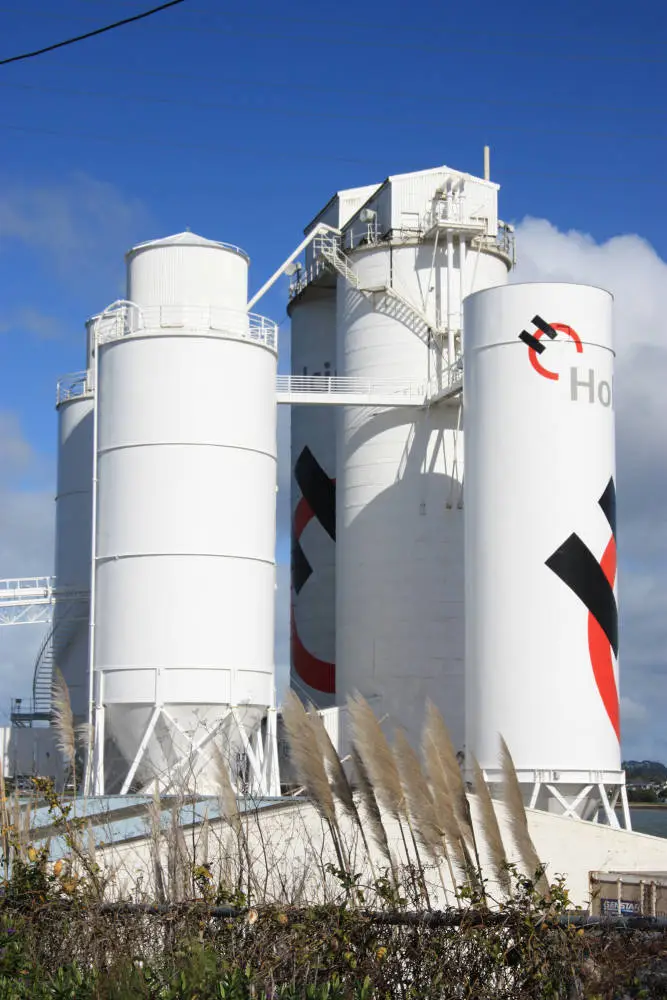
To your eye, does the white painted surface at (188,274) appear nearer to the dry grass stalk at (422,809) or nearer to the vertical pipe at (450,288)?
the vertical pipe at (450,288)

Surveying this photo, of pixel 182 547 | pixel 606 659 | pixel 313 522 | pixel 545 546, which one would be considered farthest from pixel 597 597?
pixel 313 522

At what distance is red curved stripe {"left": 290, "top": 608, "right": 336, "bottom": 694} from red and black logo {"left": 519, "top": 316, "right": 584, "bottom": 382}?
16511 mm

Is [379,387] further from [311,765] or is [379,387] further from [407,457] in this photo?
[311,765]

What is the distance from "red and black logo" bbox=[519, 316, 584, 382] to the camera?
34.9 meters

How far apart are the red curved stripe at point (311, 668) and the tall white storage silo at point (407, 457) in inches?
175

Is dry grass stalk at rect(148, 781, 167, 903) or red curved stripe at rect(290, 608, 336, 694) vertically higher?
red curved stripe at rect(290, 608, 336, 694)

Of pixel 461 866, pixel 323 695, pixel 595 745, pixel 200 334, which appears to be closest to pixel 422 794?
pixel 461 866

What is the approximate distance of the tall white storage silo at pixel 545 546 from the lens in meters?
33.6

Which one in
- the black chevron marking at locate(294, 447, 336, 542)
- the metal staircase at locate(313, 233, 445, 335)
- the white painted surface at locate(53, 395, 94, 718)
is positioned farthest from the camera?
the black chevron marking at locate(294, 447, 336, 542)

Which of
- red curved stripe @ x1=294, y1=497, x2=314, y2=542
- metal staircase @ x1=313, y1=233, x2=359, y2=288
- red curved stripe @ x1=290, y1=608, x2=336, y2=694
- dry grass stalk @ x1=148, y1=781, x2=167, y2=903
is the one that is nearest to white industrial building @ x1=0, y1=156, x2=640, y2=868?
metal staircase @ x1=313, y1=233, x2=359, y2=288

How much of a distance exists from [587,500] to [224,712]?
10.4m

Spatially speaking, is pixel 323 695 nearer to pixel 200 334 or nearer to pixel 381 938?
pixel 200 334

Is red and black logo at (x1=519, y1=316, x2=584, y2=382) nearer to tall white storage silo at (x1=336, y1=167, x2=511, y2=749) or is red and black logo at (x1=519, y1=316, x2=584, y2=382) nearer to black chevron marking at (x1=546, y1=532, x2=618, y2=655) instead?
black chevron marking at (x1=546, y1=532, x2=618, y2=655)

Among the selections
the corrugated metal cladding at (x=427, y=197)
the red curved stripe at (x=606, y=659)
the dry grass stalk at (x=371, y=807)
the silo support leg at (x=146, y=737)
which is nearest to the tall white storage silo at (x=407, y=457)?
the corrugated metal cladding at (x=427, y=197)
